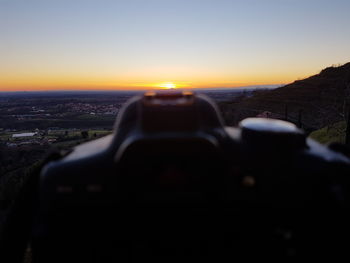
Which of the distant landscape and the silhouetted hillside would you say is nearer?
the distant landscape

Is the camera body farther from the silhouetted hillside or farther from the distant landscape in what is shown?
the silhouetted hillside

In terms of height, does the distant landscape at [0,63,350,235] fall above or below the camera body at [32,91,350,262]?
below

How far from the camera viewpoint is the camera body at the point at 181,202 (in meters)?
2.59

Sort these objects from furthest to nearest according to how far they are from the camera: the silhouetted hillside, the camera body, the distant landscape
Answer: the silhouetted hillside < the distant landscape < the camera body

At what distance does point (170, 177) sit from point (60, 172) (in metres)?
1.16

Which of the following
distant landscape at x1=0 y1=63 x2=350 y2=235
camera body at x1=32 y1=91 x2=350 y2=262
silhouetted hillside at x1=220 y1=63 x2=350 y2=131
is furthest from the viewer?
silhouetted hillside at x1=220 y1=63 x2=350 y2=131

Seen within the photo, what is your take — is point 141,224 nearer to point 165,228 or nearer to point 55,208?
point 165,228

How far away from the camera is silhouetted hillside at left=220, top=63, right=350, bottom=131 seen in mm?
32294

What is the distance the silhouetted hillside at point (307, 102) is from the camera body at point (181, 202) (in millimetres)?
27469

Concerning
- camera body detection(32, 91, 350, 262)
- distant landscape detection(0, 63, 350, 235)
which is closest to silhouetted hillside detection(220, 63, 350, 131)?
distant landscape detection(0, 63, 350, 235)

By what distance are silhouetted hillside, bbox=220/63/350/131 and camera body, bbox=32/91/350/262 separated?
90.1ft

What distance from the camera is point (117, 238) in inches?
105

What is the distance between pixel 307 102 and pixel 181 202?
44.6m

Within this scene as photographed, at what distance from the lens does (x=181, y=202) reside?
2574 mm
